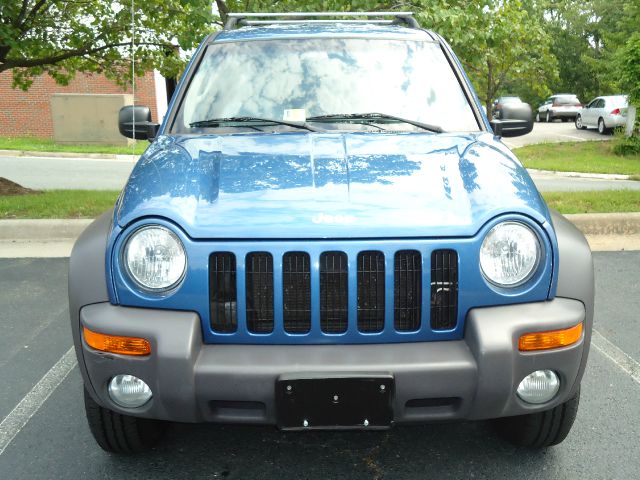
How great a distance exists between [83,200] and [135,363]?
6.39 metres

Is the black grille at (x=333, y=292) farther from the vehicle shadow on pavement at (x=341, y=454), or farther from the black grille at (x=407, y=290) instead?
the vehicle shadow on pavement at (x=341, y=454)

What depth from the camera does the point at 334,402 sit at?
7.64 ft

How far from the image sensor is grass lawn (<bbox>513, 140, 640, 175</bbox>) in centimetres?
1507

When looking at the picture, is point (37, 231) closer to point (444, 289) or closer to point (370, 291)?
point (370, 291)

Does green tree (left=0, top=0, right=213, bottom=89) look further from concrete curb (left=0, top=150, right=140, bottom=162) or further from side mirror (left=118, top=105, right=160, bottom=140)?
concrete curb (left=0, top=150, right=140, bottom=162)

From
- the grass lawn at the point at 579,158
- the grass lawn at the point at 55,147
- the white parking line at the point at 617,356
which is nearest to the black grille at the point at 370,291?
the white parking line at the point at 617,356

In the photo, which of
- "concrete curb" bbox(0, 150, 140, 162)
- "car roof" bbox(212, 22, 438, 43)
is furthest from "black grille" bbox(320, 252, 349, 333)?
"concrete curb" bbox(0, 150, 140, 162)

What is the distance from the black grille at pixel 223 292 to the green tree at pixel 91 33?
22.3ft

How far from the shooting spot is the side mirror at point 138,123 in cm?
404

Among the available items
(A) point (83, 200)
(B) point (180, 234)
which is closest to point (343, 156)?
(B) point (180, 234)

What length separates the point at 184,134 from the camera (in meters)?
3.42

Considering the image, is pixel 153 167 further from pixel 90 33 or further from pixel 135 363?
pixel 90 33

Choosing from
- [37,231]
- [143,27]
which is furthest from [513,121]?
[143,27]

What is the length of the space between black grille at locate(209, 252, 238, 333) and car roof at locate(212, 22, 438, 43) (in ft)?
6.20
